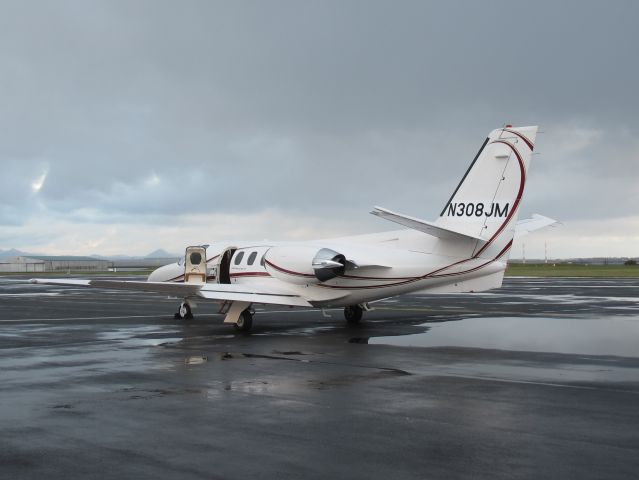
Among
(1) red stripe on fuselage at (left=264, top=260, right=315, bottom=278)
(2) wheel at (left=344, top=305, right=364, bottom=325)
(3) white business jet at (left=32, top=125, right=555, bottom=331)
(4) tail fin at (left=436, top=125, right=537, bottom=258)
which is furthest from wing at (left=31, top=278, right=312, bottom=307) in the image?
(4) tail fin at (left=436, top=125, right=537, bottom=258)

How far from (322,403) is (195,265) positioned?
17.3 metres

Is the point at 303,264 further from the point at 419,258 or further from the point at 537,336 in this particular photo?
the point at 537,336

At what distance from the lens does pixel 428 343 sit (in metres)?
19.5

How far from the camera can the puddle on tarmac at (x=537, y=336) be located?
18375 millimetres

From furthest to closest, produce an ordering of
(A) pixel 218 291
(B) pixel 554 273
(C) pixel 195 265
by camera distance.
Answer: (B) pixel 554 273 < (C) pixel 195 265 < (A) pixel 218 291

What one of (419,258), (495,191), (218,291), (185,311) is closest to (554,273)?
(185,311)

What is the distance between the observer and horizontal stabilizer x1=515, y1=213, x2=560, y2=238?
80.8 feet

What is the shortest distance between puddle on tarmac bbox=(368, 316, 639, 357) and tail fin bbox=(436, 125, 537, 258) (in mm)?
2594

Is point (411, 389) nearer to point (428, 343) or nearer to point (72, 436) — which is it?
point (72, 436)

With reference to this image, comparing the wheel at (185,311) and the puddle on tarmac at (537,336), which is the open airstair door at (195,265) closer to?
the wheel at (185,311)

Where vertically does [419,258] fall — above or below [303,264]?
above

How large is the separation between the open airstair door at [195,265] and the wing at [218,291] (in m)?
3.74

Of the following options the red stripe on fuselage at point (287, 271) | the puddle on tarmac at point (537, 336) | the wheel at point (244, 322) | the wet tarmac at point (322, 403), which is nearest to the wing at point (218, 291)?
the red stripe on fuselage at point (287, 271)

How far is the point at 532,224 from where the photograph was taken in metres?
25.5
